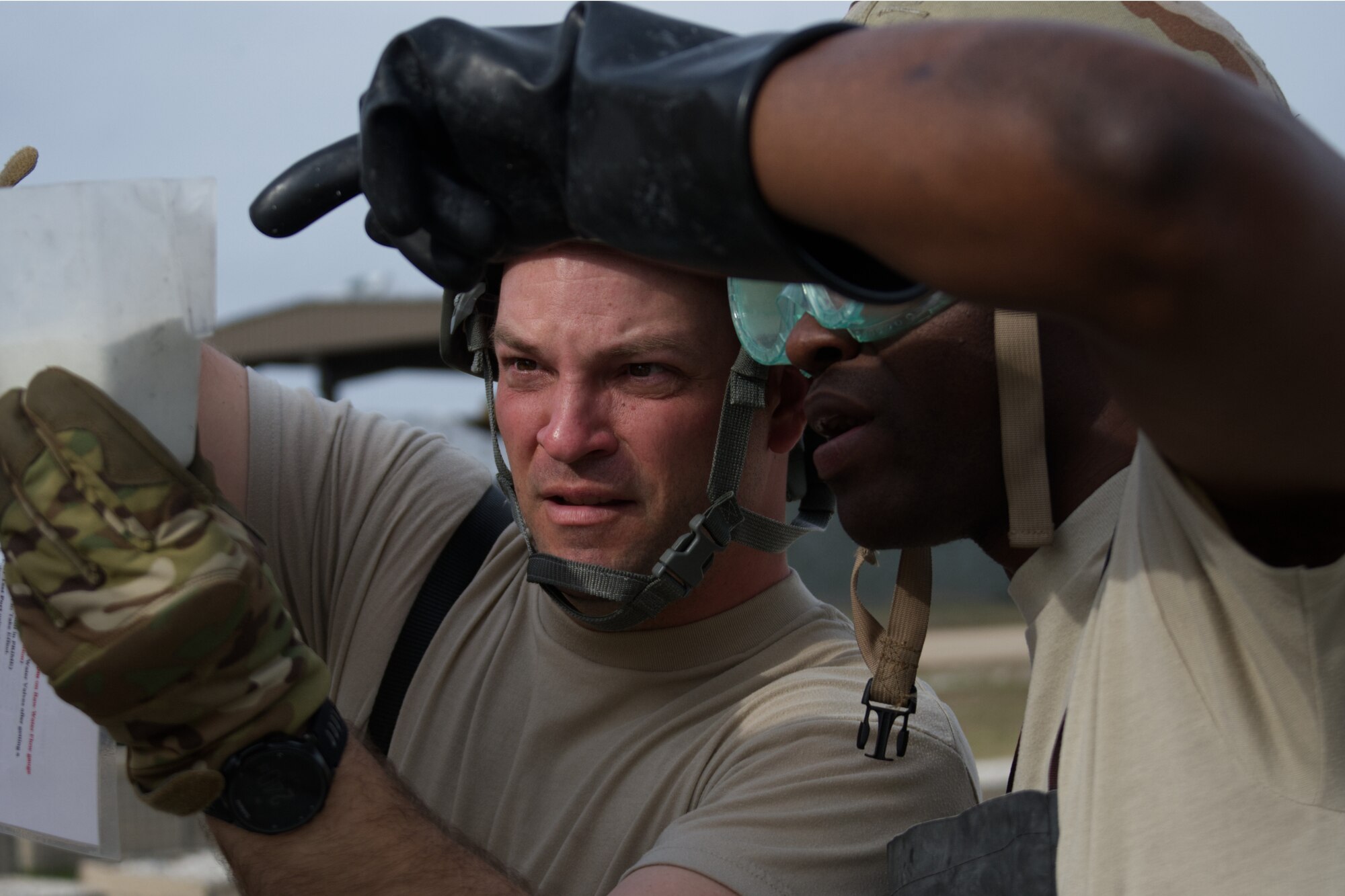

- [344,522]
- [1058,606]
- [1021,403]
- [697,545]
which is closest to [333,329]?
[344,522]

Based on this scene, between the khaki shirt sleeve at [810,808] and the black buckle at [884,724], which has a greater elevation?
the black buckle at [884,724]

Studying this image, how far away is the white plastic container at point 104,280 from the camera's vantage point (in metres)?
1.56

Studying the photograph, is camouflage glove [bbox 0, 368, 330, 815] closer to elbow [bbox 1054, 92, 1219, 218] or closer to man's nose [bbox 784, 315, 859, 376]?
man's nose [bbox 784, 315, 859, 376]

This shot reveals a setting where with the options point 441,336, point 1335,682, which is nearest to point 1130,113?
point 1335,682

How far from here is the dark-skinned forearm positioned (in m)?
1.79

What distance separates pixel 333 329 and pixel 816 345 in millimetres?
15710

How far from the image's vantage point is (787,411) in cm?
277

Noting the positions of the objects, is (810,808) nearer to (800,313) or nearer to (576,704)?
(576,704)

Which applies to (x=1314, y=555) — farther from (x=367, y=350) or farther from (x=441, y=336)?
(x=367, y=350)

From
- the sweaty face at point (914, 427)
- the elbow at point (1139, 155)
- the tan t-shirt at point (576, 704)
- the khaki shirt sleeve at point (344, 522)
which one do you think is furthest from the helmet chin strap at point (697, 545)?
the elbow at point (1139, 155)

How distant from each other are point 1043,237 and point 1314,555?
0.46 meters

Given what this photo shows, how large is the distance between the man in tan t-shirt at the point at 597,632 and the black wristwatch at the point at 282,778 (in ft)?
1.08

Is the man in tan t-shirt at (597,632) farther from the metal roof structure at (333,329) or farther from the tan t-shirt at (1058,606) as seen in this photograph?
the metal roof structure at (333,329)

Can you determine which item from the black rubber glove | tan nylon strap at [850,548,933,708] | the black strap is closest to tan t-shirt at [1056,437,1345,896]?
the black rubber glove
